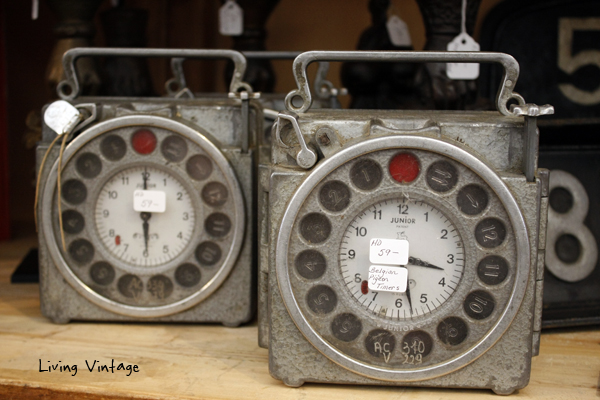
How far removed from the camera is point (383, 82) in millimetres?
1445

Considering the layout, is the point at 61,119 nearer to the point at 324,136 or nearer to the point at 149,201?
the point at 149,201

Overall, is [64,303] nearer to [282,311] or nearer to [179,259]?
[179,259]

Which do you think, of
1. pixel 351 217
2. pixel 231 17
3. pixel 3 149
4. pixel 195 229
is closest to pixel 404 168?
pixel 351 217

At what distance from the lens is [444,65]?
4.10 ft

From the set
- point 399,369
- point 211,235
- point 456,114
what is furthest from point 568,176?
point 211,235

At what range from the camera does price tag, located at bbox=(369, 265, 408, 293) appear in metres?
0.85

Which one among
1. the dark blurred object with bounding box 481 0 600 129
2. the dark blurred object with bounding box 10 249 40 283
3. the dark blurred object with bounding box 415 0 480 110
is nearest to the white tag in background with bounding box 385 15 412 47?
the dark blurred object with bounding box 415 0 480 110

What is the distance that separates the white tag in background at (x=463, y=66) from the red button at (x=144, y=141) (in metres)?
0.57

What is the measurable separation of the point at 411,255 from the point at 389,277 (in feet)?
0.15

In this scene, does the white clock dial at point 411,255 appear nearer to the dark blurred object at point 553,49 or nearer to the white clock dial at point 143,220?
the white clock dial at point 143,220

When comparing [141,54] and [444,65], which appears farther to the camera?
[444,65]

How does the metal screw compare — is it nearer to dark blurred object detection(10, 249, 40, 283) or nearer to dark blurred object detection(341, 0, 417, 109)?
dark blurred object detection(341, 0, 417, 109)

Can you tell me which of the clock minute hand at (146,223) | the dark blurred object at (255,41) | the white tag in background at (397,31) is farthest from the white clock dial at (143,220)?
the white tag in background at (397,31)

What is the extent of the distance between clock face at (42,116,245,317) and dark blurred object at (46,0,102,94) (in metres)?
0.33
